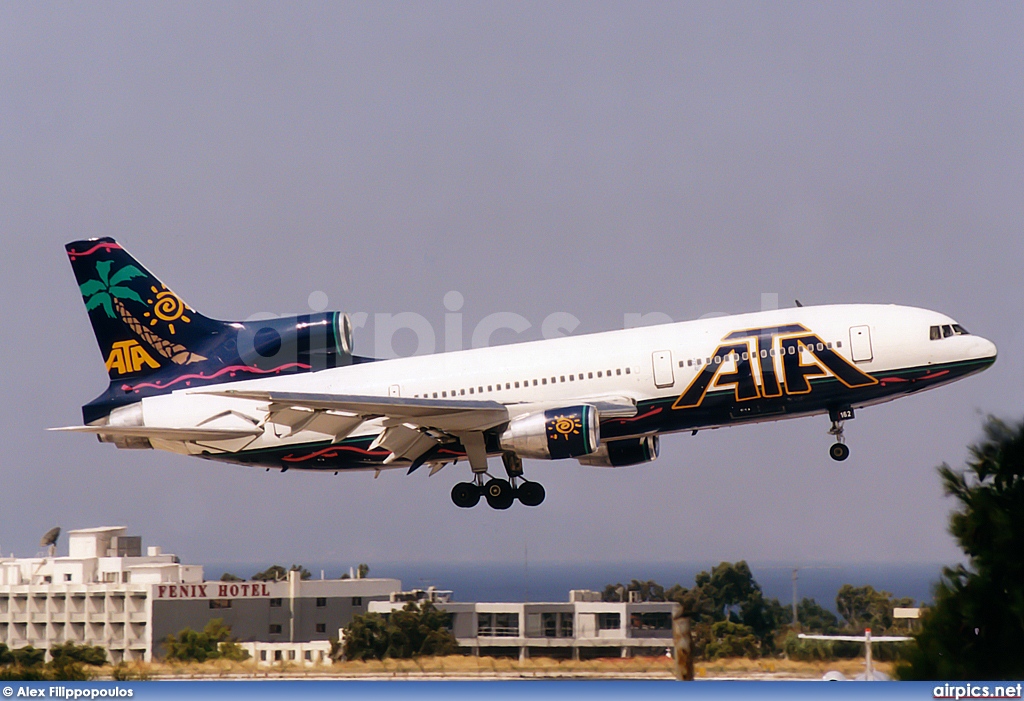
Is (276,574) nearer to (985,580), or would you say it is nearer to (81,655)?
(81,655)

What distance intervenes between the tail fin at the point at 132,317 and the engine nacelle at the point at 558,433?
1165 centimetres

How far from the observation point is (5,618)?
6712cm

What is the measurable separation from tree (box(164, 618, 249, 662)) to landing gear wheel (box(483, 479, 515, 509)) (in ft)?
38.4

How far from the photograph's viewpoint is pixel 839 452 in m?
37.2

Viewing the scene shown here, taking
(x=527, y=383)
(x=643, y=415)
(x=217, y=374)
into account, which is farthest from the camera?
(x=217, y=374)

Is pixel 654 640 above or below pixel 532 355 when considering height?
below

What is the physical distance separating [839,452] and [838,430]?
A: 89cm

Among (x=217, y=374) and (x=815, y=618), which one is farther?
(x=815, y=618)

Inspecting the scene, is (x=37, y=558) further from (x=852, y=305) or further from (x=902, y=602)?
(x=852, y=305)

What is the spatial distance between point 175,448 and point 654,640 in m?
18.5

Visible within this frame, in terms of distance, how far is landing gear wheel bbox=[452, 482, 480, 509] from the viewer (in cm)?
3956

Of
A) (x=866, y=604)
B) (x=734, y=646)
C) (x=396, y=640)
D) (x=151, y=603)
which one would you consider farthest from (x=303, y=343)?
(x=866, y=604)

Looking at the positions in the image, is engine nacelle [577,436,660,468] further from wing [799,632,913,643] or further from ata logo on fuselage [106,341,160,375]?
ata logo on fuselage [106,341,160,375]

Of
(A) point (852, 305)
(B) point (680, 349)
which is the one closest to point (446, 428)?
(B) point (680, 349)
